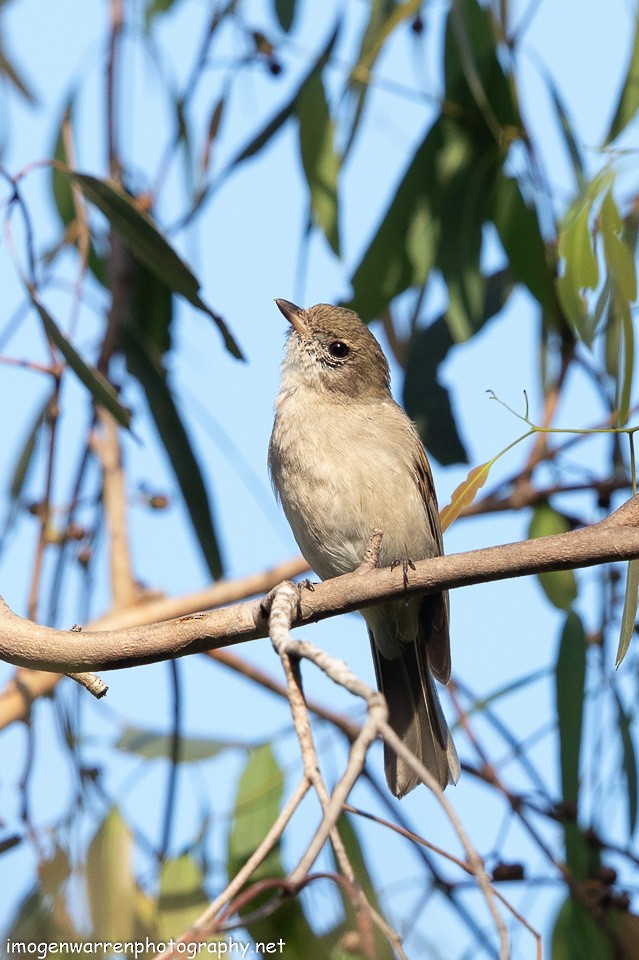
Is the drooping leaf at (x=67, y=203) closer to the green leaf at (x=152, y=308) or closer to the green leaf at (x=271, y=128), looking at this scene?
the green leaf at (x=152, y=308)

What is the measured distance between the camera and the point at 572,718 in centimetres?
360

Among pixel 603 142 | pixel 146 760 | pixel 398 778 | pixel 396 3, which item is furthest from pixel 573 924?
pixel 396 3

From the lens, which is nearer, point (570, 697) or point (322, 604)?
point (322, 604)

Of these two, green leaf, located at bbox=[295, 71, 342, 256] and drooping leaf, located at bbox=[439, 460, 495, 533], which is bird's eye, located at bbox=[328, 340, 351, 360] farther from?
drooping leaf, located at bbox=[439, 460, 495, 533]

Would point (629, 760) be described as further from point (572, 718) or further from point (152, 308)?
point (152, 308)

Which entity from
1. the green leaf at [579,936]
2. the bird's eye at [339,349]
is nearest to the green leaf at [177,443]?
the bird's eye at [339,349]

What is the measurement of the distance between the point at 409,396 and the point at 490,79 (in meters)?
1.18

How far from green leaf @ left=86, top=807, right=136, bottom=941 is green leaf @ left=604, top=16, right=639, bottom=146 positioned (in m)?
2.66

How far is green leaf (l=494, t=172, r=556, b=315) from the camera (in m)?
3.99

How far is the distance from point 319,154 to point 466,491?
6.42 ft

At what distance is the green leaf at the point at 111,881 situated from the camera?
10.3 ft

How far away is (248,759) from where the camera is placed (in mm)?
3896

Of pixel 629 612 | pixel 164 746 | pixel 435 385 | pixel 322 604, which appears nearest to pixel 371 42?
pixel 435 385

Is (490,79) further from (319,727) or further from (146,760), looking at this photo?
(146,760)
